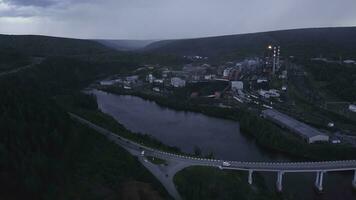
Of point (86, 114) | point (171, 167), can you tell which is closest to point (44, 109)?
point (171, 167)

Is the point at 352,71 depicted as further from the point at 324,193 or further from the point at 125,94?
the point at 324,193

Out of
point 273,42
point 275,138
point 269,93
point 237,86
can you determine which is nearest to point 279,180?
point 275,138

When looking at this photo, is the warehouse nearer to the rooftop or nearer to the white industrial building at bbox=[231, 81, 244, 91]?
the rooftop

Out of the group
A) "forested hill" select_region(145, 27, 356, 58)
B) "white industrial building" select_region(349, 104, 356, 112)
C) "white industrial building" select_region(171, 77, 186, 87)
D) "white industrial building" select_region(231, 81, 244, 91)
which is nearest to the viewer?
"white industrial building" select_region(349, 104, 356, 112)

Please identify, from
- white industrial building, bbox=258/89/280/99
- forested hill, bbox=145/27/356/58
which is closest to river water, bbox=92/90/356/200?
white industrial building, bbox=258/89/280/99

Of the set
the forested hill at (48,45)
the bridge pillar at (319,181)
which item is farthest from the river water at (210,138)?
the forested hill at (48,45)

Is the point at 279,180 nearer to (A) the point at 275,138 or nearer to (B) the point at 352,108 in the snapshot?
(A) the point at 275,138
